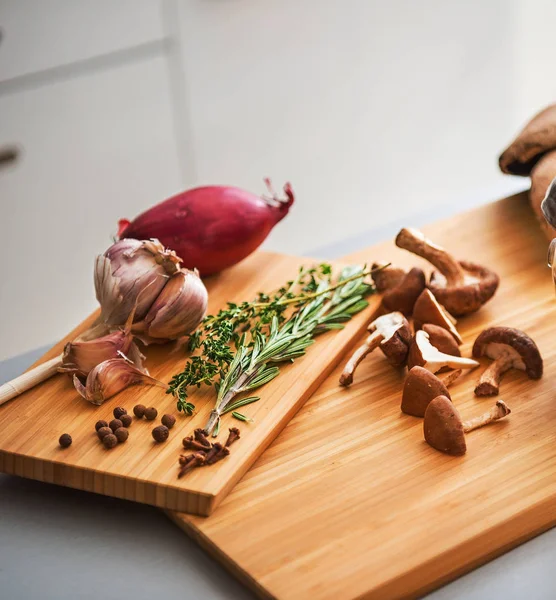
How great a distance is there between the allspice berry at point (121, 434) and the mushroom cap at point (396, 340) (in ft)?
1.14

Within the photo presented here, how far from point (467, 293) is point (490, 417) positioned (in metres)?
0.26

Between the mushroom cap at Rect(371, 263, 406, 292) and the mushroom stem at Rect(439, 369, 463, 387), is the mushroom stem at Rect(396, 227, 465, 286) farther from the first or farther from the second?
the mushroom stem at Rect(439, 369, 463, 387)

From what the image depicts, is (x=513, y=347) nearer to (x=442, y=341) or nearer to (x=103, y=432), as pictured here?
(x=442, y=341)

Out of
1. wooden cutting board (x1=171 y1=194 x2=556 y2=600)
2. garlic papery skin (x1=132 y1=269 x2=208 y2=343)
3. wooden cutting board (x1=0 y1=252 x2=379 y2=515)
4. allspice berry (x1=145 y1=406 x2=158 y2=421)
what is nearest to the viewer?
wooden cutting board (x1=171 y1=194 x2=556 y2=600)

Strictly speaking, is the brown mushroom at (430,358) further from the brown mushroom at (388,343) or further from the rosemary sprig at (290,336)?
the rosemary sprig at (290,336)

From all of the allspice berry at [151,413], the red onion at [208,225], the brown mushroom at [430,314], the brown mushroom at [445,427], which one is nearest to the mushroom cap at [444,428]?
the brown mushroom at [445,427]

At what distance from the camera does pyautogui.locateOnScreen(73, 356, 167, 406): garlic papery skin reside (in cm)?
107

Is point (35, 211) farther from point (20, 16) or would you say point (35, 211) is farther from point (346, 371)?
point (346, 371)

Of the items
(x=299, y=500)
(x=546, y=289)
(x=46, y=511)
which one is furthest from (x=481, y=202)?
(x=46, y=511)

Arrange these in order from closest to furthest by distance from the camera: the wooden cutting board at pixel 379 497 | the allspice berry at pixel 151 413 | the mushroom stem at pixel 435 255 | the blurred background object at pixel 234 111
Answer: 1. the wooden cutting board at pixel 379 497
2. the allspice berry at pixel 151 413
3. the mushroom stem at pixel 435 255
4. the blurred background object at pixel 234 111

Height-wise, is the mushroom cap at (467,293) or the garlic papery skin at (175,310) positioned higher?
the garlic papery skin at (175,310)

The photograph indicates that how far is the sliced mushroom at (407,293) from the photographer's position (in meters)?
1.23

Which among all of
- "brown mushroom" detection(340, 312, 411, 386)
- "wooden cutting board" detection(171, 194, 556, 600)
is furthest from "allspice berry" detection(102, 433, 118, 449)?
"brown mushroom" detection(340, 312, 411, 386)

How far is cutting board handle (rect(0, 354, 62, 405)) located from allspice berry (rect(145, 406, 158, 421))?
19cm
